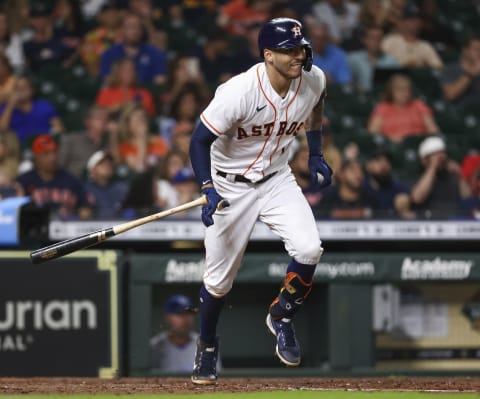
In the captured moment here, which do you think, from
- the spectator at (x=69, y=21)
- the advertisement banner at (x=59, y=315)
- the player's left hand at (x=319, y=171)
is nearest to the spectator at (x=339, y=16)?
the spectator at (x=69, y=21)

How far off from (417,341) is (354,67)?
12.5ft

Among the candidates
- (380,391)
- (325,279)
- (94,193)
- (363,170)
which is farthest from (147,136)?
(380,391)

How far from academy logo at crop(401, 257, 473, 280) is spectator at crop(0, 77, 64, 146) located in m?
3.82

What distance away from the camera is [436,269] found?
8.37 metres

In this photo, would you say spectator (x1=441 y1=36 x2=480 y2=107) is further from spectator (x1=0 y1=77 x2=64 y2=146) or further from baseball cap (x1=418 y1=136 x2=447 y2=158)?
spectator (x1=0 y1=77 x2=64 y2=146)

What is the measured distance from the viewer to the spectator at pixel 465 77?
11.4 metres

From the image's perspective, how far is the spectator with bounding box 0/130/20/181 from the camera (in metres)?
9.68

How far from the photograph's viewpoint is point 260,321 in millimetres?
8406

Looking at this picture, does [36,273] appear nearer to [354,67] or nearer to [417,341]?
[417,341]

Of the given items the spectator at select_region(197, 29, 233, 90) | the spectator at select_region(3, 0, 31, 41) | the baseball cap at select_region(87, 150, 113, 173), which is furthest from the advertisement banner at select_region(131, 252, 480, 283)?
the spectator at select_region(3, 0, 31, 41)

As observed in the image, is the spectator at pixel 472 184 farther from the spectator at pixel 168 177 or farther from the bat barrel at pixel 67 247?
the bat barrel at pixel 67 247

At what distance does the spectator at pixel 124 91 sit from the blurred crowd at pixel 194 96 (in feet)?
0.04

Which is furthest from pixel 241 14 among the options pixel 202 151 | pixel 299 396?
pixel 299 396

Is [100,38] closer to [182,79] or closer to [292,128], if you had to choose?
[182,79]
